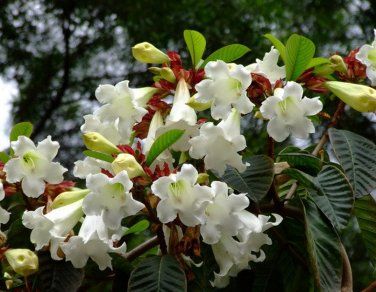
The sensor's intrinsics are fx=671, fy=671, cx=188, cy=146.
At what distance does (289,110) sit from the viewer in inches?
41.5

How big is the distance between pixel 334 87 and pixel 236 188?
27 cm

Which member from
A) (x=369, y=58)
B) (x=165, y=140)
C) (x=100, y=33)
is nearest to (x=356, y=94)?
(x=369, y=58)

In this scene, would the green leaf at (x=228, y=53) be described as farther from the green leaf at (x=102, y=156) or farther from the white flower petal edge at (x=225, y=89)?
the green leaf at (x=102, y=156)

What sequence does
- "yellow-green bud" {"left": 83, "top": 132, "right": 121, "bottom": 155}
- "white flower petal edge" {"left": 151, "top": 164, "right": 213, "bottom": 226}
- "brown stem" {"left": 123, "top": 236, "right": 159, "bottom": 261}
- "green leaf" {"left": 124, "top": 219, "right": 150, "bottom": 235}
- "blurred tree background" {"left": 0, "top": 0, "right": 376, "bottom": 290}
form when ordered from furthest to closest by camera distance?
"blurred tree background" {"left": 0, "top": 0, "right": 376, "bottom": 290} → "green leaf" {"left": 124, "top": 219, "right": 150, "bottom": 235} → "brown stem" {"left": 123, "top": 236, "right": 159, "bottom": 261} → "yellow-green bud" {"left": 83, "top": 132, "right": 121, "bottom": 155} → "white flower petal edge" {"left": 151, "top": 164, "right": 213, "bottom": 226}

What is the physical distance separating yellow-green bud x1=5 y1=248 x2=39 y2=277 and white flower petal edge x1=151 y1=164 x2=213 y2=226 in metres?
0.24

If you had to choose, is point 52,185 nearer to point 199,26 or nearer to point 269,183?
point 269,183

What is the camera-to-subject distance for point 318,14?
4.16 metres

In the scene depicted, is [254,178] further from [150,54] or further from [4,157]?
[4,157]

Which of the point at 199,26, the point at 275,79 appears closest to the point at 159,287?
the point at 275,79

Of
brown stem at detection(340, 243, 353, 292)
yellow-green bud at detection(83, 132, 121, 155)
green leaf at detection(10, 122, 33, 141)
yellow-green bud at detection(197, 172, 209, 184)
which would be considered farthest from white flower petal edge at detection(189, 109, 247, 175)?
green leaf at detection(10, 122, 33, 141)

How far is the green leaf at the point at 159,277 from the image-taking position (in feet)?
3.33

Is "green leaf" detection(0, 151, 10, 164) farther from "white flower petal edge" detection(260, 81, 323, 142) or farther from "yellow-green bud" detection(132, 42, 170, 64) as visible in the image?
"white flower petal edge" detection(260, 81, 323, 142)

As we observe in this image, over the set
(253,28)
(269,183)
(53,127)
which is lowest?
(53,127)

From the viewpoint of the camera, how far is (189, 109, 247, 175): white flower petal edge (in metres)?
1.02
